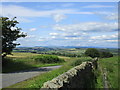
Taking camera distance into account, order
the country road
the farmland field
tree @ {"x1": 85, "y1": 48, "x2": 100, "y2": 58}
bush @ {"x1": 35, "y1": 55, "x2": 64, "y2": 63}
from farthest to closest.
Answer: tree @ {"x1": 85, "y1": 48, "x2": 100, "y2": 58} < bush @ {"x1": 35, "y1": 55, "x2": 64, "y2": 63} < the country road < the farmland field

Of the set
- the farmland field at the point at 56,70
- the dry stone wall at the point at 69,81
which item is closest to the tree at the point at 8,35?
the farmland field at the point at 56,70

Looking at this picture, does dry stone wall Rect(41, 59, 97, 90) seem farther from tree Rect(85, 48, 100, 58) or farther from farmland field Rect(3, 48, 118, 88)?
tree Rect(85, 48, 100, 58)

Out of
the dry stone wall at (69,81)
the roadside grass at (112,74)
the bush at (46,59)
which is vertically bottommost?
the bush at (46,59)

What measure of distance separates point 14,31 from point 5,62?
4829 mm

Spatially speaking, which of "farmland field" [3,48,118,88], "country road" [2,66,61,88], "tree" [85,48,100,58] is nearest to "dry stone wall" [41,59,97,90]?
"farmland field" [3,48,118,88]

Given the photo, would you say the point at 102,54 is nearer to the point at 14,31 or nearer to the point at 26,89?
the point at 14,31

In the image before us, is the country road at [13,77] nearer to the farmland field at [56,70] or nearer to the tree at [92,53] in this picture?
the farmland field at [56,70]

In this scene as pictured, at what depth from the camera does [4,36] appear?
1048 inches

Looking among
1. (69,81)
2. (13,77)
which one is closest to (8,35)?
(13,77)

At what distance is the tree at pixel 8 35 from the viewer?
2628 cm

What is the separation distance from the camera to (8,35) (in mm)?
27109

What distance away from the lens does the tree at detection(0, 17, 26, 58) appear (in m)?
26.3

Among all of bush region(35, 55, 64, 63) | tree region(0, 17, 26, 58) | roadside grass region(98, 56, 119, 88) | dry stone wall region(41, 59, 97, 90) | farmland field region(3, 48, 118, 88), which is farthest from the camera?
bush region(35, 55, 64, 63)

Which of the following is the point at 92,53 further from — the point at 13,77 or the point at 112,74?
the point at 112,74
